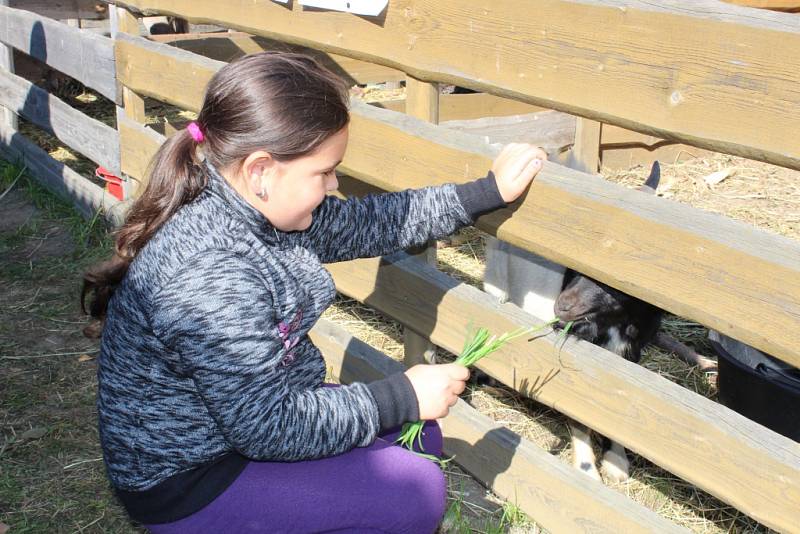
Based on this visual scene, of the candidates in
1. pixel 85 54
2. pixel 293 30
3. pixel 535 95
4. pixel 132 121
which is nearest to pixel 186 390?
pixel 535 95

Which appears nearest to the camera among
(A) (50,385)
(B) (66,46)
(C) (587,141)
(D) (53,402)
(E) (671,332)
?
(D) (53,402)

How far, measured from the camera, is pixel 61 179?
6.30 meters

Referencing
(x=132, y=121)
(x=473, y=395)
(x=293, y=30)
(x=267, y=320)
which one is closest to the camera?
(x=267, y=320)

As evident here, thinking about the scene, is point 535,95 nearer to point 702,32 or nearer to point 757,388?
point 702,32

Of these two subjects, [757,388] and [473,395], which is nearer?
[757,388]

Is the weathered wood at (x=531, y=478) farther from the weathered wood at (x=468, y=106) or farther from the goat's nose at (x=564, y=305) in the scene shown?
the weathered wood at (x=468, y=106)

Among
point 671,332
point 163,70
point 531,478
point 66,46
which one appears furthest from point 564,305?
point 66,46

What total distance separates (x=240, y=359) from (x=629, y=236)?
111 centimetres

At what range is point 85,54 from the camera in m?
5.60

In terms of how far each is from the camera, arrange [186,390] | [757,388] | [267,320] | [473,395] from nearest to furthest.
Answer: [267,320] < [186,390] < [757,388] < [473,395]

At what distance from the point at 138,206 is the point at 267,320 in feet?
1.56

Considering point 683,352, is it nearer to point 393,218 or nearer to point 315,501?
point 393,218

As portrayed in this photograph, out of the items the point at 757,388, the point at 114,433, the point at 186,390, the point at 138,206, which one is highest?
the point at 138,206

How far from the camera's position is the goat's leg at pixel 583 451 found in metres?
3.64
